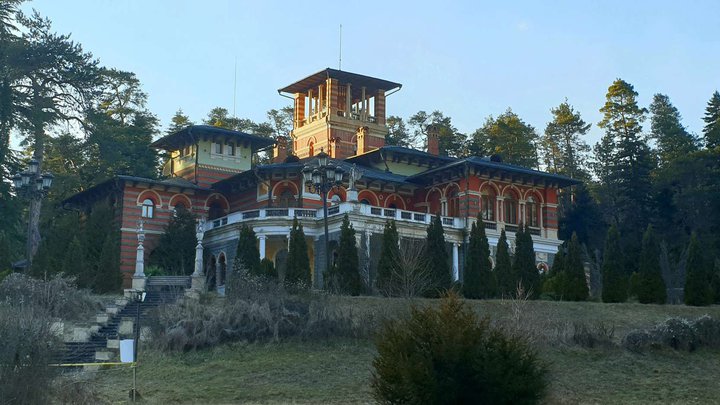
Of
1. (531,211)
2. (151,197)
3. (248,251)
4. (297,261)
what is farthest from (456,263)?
(151,197)

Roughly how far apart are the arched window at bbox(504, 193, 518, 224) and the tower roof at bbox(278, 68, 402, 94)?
14.6 m

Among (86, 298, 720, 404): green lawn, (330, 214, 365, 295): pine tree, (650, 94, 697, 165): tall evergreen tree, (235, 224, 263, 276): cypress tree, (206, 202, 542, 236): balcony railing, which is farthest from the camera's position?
(650, 94, 697, 165): tall evergreen tree

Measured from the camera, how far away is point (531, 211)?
2329 inches

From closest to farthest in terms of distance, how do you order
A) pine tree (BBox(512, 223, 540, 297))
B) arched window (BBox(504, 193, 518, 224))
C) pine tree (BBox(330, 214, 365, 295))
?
1. pine tree (BBox(330, 214, 365, 295))
2. pine tree (BBox(512, 223, 540, 297))
3. arched window (BBox(504, 193, 518, 224))

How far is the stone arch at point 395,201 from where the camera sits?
5811cm

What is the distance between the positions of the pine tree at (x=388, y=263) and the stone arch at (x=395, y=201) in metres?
16.1

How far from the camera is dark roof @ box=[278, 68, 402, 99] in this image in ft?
222

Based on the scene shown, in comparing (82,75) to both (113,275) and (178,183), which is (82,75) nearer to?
(178,183)

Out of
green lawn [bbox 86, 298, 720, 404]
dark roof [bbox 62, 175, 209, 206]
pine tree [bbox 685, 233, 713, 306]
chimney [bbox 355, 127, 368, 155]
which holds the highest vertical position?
chimney [bbox 355, 127, 368, 155]

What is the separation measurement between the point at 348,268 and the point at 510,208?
2055cm

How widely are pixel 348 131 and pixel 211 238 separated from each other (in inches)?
666

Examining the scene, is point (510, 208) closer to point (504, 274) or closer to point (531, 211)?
point (531, 211)

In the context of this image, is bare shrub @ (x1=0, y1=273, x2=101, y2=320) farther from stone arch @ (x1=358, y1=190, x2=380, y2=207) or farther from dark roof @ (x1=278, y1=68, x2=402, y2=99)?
dark roof @ (x1=278, y1=68, x2=402, y2=99)

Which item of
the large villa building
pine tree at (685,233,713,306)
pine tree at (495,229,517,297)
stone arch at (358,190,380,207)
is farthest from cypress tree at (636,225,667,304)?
stone arch at (358,190,380,207)
